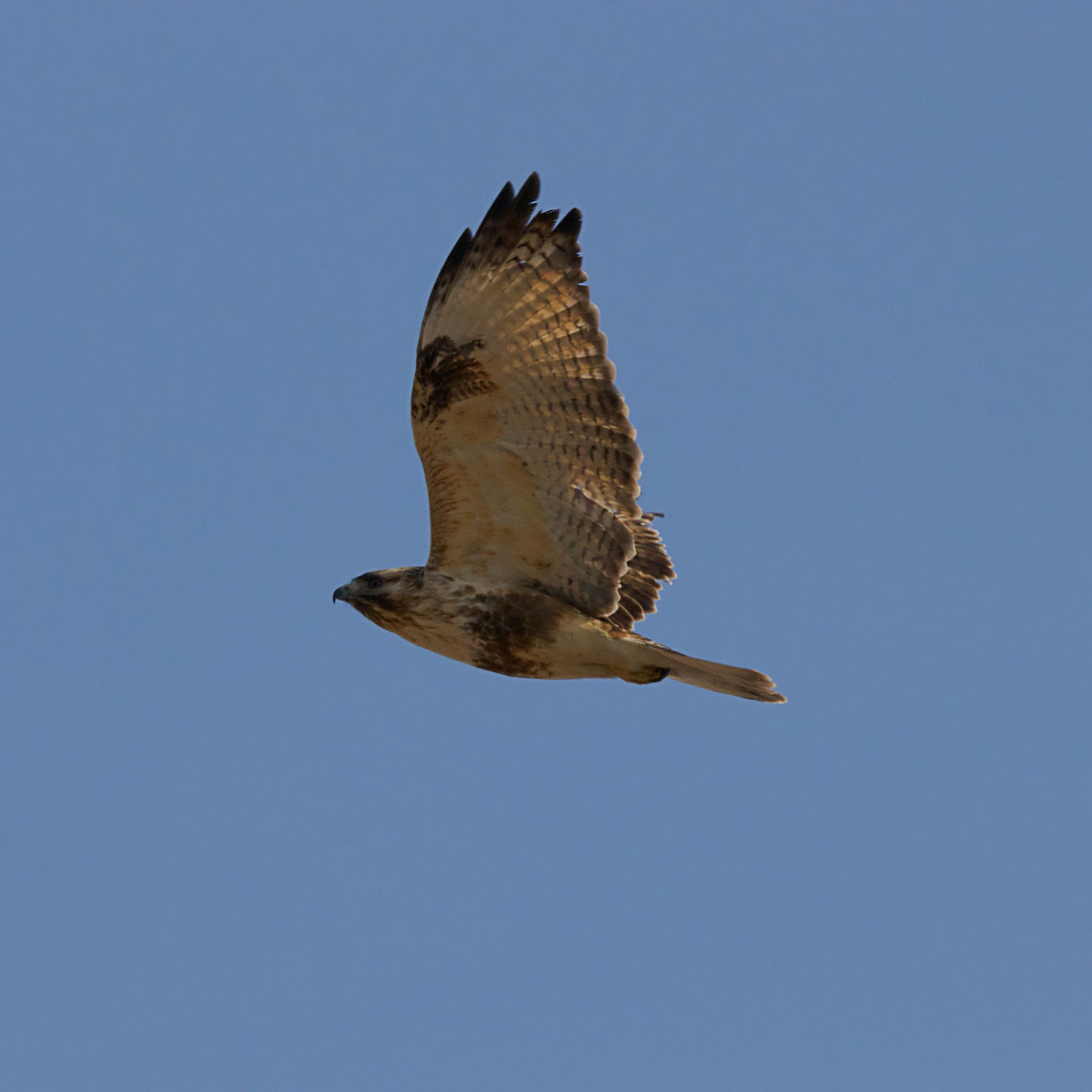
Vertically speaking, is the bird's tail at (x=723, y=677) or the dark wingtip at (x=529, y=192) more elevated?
the dark wingtip at (x=529, y=192)

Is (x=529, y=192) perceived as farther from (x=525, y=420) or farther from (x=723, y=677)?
(x=723, y=677)

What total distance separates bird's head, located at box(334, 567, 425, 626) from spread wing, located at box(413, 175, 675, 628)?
18 cm

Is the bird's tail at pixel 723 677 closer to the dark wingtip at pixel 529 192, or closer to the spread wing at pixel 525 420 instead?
the spread wing at pixel 525 420

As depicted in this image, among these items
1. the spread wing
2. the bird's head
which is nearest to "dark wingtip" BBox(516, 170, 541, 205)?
the spread wing

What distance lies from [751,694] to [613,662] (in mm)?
699

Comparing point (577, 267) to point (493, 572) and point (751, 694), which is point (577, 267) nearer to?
point (493, 572)

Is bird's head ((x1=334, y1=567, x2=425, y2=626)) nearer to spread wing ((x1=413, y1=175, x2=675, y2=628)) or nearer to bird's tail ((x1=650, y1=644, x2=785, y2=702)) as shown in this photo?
spread wing ((x1=413, y1=175, x2=675, y2=628))

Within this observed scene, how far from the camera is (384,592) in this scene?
9.60m

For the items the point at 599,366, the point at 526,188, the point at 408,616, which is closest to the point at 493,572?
the point at 408,616

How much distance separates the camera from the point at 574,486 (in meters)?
→ 9.45

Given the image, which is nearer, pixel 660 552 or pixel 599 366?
pixel 599 366

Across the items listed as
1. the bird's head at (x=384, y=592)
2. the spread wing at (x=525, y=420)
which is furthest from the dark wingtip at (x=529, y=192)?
the bird's head at (x=384, y=592)

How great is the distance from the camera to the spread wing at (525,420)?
9141mm

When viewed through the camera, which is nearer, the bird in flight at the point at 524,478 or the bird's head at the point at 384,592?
the bird in flight at the point at 524,478
